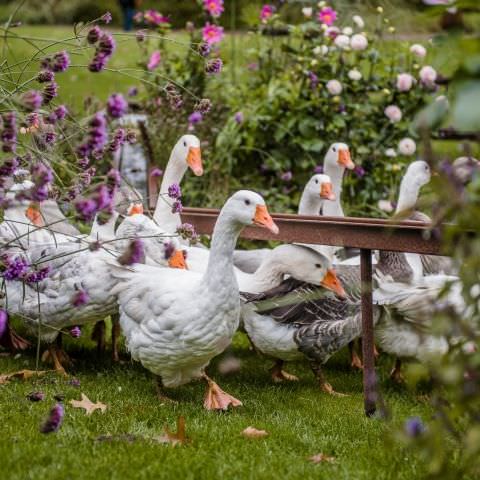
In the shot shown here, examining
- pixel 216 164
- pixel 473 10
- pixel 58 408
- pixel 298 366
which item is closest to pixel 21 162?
pixel 58 408

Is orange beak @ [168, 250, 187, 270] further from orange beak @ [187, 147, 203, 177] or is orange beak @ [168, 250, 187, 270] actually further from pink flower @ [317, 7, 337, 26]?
pink flower @ [317, 7, 337, 26]

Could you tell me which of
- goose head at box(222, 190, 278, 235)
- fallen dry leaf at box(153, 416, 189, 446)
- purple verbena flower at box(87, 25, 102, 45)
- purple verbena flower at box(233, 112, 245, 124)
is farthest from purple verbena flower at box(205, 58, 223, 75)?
purple verbena flower at box(233, 112, 245, 124)

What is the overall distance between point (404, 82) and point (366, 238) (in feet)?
14.2

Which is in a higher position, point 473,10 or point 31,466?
point 473,10

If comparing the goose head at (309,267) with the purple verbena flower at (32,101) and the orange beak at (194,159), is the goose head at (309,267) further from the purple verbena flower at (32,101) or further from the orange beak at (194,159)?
the purple verbena flower at (32,101)

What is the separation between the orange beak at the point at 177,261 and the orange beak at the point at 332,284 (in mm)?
806

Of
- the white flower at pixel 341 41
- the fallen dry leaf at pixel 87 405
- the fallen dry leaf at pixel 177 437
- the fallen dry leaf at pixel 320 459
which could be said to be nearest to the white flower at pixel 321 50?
the white flower at pixel 341 41

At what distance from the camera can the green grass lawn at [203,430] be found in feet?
12.1

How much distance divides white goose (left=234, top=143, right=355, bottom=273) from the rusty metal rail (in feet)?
3.29

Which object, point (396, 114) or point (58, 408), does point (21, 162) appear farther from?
point (396, 114)

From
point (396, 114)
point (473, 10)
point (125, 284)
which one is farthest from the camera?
point (396, 114)

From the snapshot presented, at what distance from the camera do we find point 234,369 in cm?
586

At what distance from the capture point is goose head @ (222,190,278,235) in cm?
457

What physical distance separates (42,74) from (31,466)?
5.02ft
